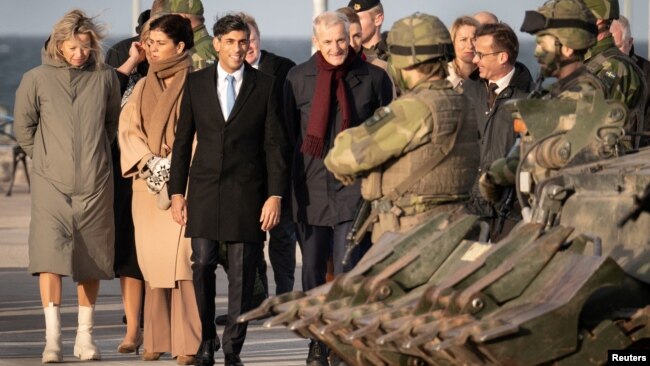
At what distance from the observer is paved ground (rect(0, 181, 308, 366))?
535 inches

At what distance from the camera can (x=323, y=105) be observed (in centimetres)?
1350

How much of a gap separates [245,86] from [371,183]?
273cm

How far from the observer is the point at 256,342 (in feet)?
47.6

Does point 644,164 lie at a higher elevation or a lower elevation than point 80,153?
higher

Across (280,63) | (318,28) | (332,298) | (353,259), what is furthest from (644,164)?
(280,63)

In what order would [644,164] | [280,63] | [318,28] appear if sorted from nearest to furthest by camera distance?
1. [644,164]
2. [318,28]
3. [280,63]

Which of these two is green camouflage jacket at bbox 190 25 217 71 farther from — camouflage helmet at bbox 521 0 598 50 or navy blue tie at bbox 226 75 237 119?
camouflage helmet at bbox 521 0 598 50

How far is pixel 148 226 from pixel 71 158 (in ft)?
2.14

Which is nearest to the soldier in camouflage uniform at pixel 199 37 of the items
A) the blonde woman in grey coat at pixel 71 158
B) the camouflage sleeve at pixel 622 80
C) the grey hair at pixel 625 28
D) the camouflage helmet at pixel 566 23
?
the blonde woman in grey coat at pixel 71 158

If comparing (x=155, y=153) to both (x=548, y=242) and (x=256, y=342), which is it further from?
(x=548, y=242)

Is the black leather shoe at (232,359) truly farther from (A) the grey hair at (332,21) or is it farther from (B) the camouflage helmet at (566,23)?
(B) the camouflage helmet at (566,23)

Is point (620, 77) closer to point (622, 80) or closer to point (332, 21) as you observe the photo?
point (622, 80)

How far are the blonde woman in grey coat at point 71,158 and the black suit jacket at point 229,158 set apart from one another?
76 cm

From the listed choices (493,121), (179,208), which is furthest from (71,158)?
(493,121)
